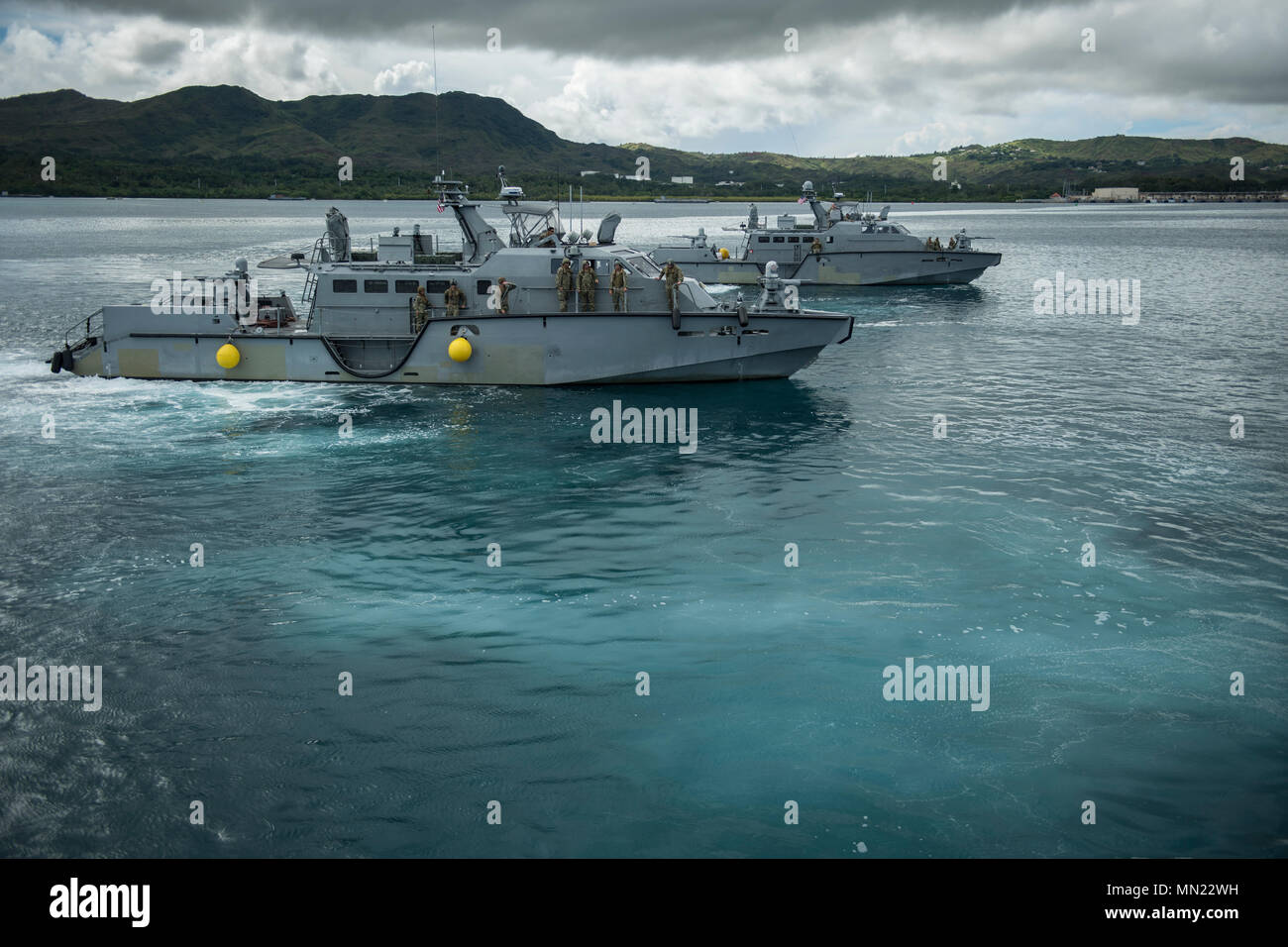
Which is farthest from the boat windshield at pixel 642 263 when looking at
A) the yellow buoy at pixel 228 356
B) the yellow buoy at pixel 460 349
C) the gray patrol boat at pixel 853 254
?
the gray patrol boat at pixel 853 254

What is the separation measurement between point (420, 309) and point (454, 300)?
1.28m

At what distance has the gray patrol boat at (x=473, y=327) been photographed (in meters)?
28.0

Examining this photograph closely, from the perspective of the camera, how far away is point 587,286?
2777cm

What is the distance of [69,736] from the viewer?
35.5ft

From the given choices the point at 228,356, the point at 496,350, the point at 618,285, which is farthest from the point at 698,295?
the point at 228,356

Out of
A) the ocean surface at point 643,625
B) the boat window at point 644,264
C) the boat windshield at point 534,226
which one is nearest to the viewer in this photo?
the ocean surface at point 643,625

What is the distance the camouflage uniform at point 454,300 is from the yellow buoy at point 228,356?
21.9ft

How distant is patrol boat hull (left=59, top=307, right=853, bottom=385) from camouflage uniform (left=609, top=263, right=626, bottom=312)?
1.53 ft

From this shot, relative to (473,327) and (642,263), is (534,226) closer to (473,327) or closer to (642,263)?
(642,263)

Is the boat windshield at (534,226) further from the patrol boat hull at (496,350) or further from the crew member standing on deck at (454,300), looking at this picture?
the patrol boat hull at (496,350)

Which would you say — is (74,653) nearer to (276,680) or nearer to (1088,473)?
(276,680)

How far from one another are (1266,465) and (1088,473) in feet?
14.1

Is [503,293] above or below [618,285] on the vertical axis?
below
